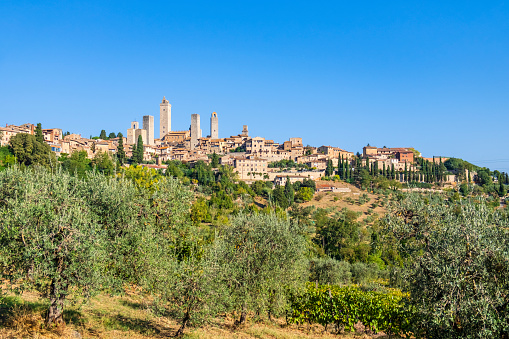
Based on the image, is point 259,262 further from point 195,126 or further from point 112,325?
point 195,126

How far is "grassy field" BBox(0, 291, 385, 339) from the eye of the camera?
11.4 metres

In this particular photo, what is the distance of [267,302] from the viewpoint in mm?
15703

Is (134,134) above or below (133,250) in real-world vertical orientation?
above

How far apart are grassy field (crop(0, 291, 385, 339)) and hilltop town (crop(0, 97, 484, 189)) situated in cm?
6778

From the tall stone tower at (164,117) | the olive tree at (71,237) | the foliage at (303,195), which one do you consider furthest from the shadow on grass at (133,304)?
the tall stone tower at (164,117)

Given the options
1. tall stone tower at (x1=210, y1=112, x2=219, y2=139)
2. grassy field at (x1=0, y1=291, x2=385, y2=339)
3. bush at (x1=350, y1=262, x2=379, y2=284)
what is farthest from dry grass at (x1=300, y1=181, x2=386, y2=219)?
tall stone tower at (x1=210, y1=112, x2=219, y2=139)

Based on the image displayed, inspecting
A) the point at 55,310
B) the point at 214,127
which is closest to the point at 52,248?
the point at 55,310

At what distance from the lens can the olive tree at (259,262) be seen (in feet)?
49.3

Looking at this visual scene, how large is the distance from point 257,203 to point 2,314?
2327 inches

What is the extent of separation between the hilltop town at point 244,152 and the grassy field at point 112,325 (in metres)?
67.8

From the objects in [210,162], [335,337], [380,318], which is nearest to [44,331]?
[335,337]

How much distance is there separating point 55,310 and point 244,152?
328 ft

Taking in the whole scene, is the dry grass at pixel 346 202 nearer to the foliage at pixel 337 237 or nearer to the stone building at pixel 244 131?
the foliage at pixel 337 237

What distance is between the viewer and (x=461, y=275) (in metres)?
9.53
